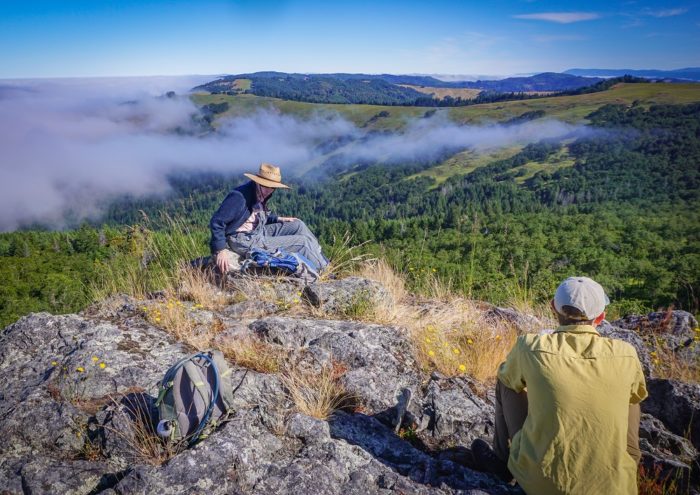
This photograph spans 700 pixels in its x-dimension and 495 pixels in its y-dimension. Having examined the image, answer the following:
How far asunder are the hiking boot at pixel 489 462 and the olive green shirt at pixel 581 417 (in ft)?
1.39

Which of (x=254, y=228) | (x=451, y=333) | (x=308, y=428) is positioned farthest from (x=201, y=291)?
(x=451, y=333)

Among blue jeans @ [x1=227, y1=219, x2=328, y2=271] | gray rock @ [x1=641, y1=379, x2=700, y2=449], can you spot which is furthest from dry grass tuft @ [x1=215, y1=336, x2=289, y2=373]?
gray rock @ [x1=641, y1=379, x2=700, y2=449]

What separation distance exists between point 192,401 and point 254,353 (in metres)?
1.16

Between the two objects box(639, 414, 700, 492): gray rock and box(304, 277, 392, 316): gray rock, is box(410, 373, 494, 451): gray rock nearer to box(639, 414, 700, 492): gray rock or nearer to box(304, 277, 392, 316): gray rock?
box(639, 414, 700, 492): gray rock

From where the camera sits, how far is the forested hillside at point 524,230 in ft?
69.8

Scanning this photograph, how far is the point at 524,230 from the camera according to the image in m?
91.9

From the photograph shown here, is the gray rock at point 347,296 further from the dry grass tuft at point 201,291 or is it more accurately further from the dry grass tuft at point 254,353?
the dry grass tuft at point 254,353

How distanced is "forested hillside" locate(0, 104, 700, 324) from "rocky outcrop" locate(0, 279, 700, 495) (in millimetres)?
3049

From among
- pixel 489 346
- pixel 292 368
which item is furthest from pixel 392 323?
pixel 292 368

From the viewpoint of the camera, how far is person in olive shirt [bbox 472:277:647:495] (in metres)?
2.65

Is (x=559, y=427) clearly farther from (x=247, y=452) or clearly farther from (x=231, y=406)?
(x=231, y=406)

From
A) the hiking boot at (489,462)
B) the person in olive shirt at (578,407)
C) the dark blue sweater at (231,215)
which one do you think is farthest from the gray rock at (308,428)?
the dark blue sweater at (231,215)

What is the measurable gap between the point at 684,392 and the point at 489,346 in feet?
6.14

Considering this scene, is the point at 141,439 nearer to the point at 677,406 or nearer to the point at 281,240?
the point at 281,240
